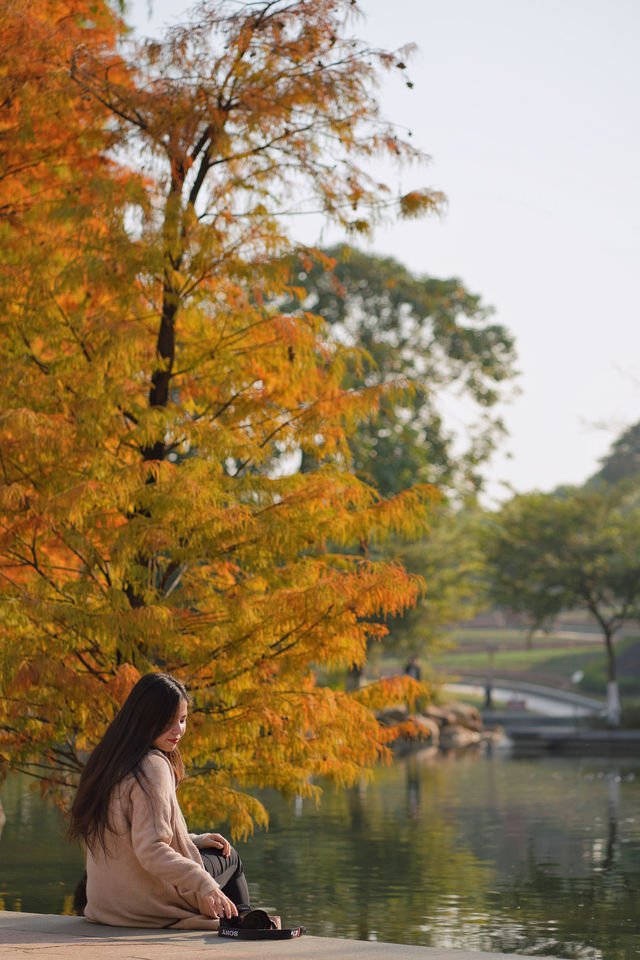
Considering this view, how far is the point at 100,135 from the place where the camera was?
11.1 metres

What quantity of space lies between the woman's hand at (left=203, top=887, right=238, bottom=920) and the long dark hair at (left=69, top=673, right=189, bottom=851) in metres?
0.61

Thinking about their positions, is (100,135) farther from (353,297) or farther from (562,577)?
(562,577)

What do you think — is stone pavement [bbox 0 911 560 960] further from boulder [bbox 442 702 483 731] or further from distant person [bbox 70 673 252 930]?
boulder [bbox 442 702 483 731]

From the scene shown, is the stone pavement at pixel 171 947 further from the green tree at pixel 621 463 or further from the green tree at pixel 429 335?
the green tree at pixel 621 463

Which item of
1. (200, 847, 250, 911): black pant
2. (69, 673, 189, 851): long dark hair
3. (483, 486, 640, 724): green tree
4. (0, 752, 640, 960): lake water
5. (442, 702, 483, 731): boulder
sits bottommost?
(0, 752, 640, 960): lake water

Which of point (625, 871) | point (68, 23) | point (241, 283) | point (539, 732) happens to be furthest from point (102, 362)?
point (539, 732)

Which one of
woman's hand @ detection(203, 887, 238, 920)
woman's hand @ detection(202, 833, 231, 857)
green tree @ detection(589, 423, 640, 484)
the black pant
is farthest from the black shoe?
green tree @ detection(589, 423, 640, 484)

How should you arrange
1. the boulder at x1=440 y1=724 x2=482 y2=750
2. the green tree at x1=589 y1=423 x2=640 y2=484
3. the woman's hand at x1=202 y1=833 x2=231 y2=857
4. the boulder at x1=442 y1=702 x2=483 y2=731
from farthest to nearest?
the green tree at x1=589 y1=423 x2=640 y2=484, the boulder at x1=442 y1=702 x2=483 y2=731, the boulder at x1=440 y1=724 x2=482 y2=750, the woman's hand at x1=202 y1=833 x2=231 y2=857

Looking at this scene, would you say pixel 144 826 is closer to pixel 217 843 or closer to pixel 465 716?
pixel 217 843

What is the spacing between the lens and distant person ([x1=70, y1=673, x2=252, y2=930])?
616 cm

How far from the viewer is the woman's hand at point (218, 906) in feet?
20.7

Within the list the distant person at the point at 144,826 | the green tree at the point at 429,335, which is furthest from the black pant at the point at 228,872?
the green tree at the point at 429,335

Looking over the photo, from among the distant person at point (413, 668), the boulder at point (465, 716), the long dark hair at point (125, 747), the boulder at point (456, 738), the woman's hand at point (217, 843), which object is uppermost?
the distant person at point (413, 668)

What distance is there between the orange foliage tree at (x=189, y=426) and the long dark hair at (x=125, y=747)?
2716 millimetres
